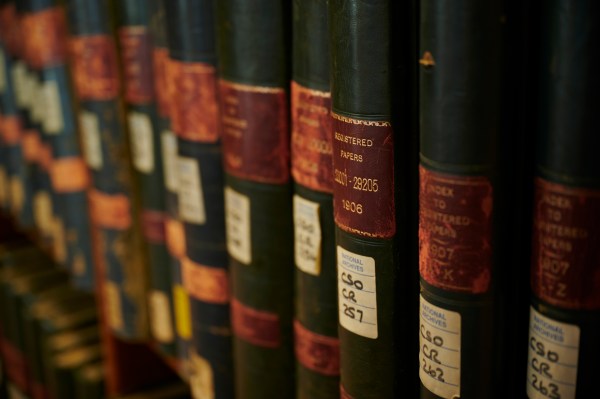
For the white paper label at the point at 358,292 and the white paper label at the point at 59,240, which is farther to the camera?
the white paper label at the point at 59,240

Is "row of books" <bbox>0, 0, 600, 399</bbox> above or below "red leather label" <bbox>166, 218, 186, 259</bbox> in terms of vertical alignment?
above

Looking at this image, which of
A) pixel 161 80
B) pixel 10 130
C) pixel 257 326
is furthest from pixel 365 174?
pixel 10 130

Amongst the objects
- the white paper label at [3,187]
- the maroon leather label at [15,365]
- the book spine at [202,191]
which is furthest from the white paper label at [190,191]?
the maroon leather label at [15,365]

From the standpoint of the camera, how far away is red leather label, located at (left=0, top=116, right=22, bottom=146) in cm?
128

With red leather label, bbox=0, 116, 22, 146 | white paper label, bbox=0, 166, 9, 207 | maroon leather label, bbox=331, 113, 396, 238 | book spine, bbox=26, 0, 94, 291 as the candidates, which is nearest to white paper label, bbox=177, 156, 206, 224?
maroon leather label, bbox=331, 113, 396, 238

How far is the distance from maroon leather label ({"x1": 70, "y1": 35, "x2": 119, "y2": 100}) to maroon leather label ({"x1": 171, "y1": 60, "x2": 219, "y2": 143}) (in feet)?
0.68

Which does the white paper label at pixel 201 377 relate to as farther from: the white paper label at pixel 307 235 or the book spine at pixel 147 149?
the white paper label at pixel 307 235

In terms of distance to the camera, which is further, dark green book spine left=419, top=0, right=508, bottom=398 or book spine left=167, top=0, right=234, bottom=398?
book spine left=167, top=0, right=234, bottom=398

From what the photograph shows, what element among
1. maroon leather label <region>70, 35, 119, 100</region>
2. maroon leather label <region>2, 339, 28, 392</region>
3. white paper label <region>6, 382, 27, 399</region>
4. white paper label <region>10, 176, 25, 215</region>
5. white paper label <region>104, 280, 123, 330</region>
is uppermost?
maroon leather label <region>70, 35, 119, 100</region>

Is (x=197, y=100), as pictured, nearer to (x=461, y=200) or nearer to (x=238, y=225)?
(x=238, y=225)

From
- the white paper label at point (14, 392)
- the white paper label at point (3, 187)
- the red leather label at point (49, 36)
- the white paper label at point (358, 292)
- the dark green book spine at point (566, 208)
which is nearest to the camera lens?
the dark green book spine at point (566, 208)

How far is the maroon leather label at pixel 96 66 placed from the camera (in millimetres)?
862

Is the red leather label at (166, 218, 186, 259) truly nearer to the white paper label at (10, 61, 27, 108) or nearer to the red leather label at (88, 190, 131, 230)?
the red leather label at (88, 190, 131, 230)

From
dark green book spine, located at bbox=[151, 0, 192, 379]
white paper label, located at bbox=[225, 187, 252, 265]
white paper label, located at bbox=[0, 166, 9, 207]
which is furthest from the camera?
white paper label, located at bbox=[0, 166, 9, 207]
